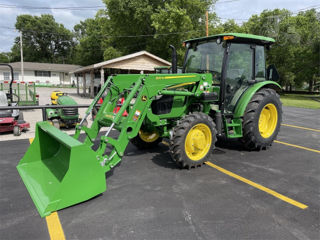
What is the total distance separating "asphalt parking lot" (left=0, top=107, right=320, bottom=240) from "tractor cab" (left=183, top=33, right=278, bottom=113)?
158 cm

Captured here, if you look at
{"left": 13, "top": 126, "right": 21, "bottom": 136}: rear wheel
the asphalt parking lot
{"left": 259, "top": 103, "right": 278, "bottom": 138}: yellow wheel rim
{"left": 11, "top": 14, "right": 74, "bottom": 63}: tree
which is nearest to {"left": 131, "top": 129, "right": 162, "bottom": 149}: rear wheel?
the asphalt parking lot

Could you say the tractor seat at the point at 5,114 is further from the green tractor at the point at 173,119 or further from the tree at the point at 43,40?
the tree at the point at 43,40

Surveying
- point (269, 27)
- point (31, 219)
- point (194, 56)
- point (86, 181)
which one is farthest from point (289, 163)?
point (269, 27)

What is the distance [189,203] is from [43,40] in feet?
246

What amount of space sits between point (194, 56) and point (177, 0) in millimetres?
20647

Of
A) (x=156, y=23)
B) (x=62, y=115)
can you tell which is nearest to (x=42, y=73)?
(x=156, y=23)

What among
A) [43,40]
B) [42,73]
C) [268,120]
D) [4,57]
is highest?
[43,40]

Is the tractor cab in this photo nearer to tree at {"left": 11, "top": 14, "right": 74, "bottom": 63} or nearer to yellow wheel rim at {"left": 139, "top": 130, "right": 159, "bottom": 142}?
yellow wheel rim at {"left": 139, "top": 130, "right": 159, "bottom": 142}

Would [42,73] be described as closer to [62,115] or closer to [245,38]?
[62,115]

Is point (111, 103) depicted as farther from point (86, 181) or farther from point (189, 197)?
point (189, 197)

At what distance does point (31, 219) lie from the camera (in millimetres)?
2857

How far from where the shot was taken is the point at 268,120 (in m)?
5.89

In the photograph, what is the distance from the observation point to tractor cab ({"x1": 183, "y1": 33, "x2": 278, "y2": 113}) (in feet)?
16.4

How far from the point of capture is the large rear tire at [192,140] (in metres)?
4.10
